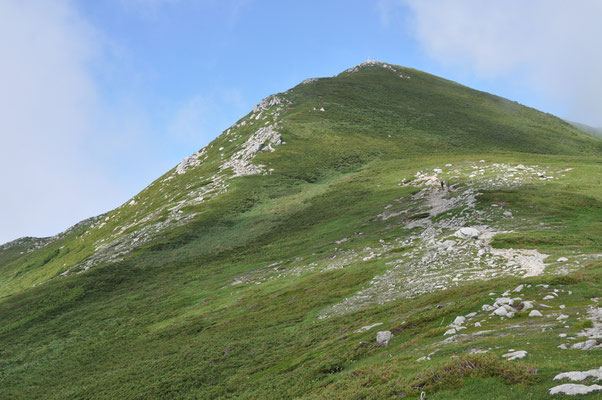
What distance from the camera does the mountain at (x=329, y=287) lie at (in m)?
24.3

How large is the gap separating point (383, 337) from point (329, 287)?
22.0m

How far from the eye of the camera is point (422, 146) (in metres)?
159

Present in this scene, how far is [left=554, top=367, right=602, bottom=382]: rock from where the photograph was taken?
15.0 meters

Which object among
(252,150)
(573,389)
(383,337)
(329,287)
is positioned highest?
(252,150)

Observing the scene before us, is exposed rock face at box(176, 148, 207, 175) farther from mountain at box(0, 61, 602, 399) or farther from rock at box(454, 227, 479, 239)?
Answer: rock at box(454, 227, 479, 239)

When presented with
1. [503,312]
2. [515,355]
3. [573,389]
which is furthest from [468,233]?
[573,389]

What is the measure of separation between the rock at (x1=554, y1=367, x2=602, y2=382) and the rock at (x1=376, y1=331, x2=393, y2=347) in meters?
15.4

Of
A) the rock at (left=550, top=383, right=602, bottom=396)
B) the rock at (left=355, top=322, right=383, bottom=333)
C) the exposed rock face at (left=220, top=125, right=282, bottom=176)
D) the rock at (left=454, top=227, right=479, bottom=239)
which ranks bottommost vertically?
the rock at (left=355, top=322, right=383, bottom=333)

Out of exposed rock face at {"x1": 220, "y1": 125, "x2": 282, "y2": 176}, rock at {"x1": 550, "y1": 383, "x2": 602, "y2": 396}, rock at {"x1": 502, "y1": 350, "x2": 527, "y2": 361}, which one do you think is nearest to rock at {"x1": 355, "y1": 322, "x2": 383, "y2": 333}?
rock at {"x1": 502, "y1": 350, "x2": 527, "y2": 361}

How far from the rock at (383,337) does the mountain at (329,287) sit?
164 mm

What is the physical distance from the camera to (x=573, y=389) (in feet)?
48.1

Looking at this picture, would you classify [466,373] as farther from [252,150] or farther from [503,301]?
[252,150]

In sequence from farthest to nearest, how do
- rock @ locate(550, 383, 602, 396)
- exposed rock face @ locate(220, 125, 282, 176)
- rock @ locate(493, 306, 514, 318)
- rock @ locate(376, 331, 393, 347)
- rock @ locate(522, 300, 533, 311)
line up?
exposed rock face @ locate(220, 125, 282, 176)
rock @ locate(376, 331, 393, 347)
rock @ locate(522, 300, 533, 311)
rock @ locate(493, 306, 514, 318)
rock @ locate(550, 383, 602, 396)

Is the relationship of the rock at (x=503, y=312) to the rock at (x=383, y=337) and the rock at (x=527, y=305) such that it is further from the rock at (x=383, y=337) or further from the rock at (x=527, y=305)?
the rock at (x=383, y=337)
